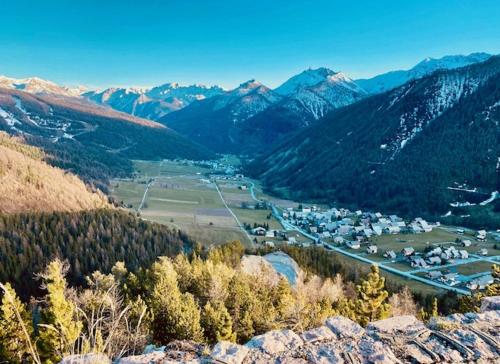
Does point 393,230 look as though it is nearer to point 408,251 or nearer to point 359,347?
point 408,251

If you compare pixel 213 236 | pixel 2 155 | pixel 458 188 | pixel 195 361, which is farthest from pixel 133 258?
pixel 458 188

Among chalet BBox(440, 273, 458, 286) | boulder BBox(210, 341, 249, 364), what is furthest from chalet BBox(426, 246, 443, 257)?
boulder BBox(210, 341, 249, 364)

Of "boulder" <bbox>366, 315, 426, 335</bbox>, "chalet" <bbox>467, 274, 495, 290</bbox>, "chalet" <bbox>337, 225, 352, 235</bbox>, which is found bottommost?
"chalet" <bbox>467, 274, 495, 290</bbox>

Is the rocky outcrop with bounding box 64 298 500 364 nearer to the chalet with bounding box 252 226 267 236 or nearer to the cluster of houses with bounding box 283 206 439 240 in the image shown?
the chalet with bounding box 252 226 267 236

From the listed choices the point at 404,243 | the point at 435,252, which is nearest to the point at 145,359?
the point at 435,252

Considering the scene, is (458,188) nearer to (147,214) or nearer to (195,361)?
(147,214)

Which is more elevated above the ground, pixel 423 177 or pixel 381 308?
pixel 423 177

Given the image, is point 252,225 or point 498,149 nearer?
point 252,225
